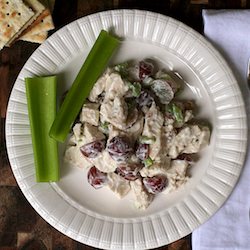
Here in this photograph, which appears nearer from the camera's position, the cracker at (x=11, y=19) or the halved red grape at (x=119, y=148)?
the halved red grape at (x=119, y=148)

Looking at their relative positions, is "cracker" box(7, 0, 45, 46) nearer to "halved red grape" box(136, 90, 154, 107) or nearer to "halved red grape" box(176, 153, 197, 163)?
"halved red grape" box(136, 90, 154, 107)

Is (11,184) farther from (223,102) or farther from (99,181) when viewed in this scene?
(223,102)

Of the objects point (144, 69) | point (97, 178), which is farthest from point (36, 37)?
point (97, 178)

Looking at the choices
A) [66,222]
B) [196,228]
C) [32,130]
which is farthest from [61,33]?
[196,228]

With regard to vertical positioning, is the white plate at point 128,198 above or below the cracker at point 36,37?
below

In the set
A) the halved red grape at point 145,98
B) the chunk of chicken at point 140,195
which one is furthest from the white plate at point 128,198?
the halved red grape at point 145,98

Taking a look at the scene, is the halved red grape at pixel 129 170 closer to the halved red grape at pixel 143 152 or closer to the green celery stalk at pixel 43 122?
the halved red grape at pixel 143 152

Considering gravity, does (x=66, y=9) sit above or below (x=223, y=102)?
above

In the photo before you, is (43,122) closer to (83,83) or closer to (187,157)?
(83,83)
